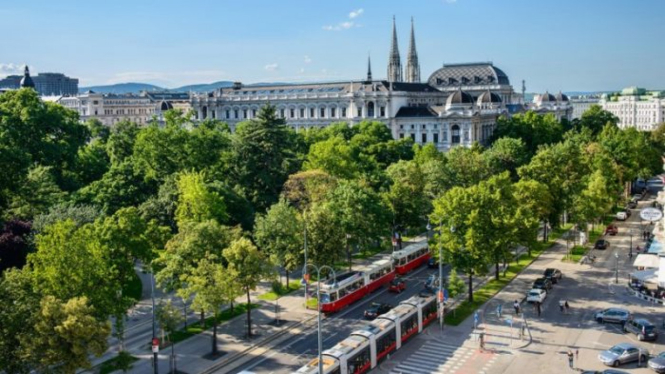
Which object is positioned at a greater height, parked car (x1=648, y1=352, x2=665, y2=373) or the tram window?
the tram window

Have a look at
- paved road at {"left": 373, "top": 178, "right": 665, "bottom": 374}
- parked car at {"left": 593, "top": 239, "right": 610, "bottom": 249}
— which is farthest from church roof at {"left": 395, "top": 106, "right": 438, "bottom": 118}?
paved road at {"left": 373, "top": 178, "right": 665, "bottom": 374}

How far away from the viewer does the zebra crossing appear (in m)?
39.2

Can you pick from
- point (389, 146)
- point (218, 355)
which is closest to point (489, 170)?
point (389, 146)

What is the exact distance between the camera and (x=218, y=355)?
139 feet

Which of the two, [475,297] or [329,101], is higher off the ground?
[329,101]

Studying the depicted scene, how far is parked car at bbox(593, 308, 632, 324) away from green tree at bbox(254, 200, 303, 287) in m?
24.0

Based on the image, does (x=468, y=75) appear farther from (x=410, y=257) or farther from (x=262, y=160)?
(x=410, y=257)

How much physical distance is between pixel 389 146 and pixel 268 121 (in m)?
36.1

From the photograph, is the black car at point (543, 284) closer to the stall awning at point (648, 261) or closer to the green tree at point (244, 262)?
the stall awning at point (648, 261)

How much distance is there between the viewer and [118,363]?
122 feet

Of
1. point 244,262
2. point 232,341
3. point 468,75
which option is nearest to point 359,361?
point 244,262

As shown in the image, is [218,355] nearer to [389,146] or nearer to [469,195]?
[469,195]

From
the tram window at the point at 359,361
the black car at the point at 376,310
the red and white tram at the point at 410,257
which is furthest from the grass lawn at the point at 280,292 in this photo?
the tram window at the point at 359,361

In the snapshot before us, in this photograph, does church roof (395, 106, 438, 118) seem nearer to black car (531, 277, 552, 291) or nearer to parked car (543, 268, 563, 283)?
parked car (543, 268, 563, 283)
